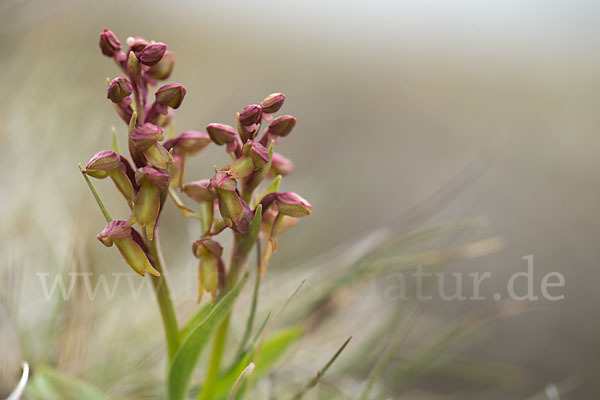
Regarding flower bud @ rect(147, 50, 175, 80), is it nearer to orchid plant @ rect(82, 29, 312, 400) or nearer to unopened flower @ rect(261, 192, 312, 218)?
orchid plant @ rect(82, 29, 312, 400)

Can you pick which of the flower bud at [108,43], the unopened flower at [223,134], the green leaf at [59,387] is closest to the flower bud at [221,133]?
the unopened flower at [223,134]

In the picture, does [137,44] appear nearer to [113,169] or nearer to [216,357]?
[113,169]

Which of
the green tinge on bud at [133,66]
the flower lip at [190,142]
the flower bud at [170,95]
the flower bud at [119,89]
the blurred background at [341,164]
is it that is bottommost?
the blurred background at [341,164]

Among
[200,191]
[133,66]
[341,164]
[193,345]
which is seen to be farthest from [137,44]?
[341,164]

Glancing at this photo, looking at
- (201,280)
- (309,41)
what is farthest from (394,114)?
(201,280)

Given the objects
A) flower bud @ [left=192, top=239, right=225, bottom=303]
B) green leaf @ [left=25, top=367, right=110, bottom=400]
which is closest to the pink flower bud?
flower bud @ [left=192, top=239, right=225, bottom=303]

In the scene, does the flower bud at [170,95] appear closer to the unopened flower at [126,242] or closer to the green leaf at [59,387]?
the unopened flower at [126,242]

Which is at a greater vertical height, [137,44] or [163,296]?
[137,44]
